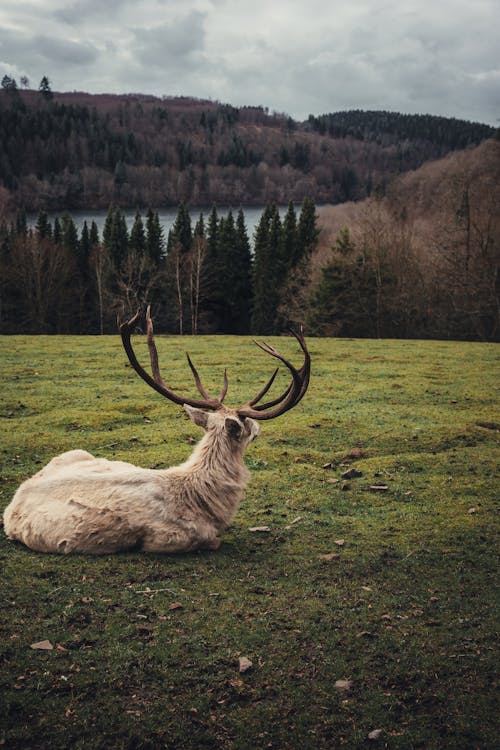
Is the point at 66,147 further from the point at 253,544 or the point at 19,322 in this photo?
the point at 253,544

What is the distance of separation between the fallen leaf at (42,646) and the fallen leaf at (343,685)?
102 inches

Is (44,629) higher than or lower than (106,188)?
lower

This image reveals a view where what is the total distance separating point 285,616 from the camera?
6.01 metres

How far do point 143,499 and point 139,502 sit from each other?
0.22 ft

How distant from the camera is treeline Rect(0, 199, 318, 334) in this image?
6212cm

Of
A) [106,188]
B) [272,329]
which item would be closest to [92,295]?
[272,329]

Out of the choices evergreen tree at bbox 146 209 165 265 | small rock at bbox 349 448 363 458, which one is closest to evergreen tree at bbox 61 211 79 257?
evergreen tree at bbox 146 209 165 265

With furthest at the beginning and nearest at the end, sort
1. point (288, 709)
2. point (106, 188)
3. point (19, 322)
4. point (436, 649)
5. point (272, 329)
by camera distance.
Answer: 1. point (106, 188)
2. point (272, 329)
3. point (19, 322)
4. point (436, 649)
5. point (288, 709)

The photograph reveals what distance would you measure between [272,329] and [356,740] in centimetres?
6957

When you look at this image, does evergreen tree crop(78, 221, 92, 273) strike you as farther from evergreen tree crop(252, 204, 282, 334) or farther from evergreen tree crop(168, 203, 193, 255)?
evergreen tree crop(252, 204, 282, 334)

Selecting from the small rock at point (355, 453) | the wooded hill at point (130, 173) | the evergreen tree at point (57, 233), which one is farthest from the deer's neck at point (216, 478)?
the wooded hill at point (130, 173)

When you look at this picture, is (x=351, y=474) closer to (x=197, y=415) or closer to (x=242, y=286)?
(x=197, y=415)

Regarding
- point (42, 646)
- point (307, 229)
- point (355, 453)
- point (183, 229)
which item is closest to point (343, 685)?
point (42, 646)

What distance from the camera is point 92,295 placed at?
251ft
